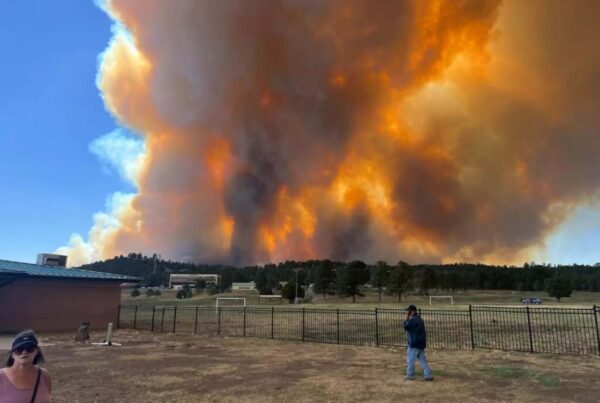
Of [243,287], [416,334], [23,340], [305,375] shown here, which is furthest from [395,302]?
[23,340]

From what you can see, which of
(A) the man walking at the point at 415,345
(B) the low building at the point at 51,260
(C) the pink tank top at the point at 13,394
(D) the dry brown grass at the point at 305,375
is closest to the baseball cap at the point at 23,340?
(C) the pink tank top at the point at 13,394

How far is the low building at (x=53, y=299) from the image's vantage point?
2502cm

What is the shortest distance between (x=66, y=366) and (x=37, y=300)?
1550 cm

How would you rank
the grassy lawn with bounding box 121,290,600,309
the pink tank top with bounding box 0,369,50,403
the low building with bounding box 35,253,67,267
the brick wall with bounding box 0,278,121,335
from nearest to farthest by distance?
the pink tank top with bounding box 0,369,50,403, the brick wall with bounding box 0,278,121,335, the low building with bounding box 35,253,67,267, the grassy lawn with bounding box 121,290,600,309

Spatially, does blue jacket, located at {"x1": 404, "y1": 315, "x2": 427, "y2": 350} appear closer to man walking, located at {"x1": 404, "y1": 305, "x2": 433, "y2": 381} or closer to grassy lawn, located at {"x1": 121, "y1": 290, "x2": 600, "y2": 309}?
man walking, located at {"x1": 404, "y1": 305, "x2": 433, "y2": 381}

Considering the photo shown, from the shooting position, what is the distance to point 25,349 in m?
3.35

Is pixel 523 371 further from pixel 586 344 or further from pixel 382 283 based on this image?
pixel 382 283

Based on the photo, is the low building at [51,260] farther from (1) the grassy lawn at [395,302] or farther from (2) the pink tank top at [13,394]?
(2) the pink tank top at [13,394]

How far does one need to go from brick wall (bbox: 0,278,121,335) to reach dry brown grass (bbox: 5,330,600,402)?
10333mm

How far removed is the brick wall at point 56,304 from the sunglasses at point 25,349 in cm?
2659

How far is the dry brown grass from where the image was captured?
9398 mm

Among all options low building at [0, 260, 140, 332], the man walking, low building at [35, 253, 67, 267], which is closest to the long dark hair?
the man walking

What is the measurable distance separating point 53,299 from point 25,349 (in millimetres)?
27635

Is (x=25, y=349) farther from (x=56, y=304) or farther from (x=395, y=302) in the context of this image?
(x=395, y=302)
